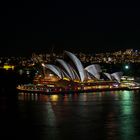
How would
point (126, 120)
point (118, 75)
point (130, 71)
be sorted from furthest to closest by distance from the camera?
point (130, 71)
point (118, 75)
point (126, 120)

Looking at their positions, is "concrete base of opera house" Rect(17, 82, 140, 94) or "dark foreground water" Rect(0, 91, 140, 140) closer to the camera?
"dark foreground water" Rect(0, 91, 140, 140)

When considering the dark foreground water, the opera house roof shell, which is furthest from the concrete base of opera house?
the dark foreground water

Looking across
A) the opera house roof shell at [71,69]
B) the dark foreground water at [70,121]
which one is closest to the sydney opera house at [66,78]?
the opera house roof shell at [71,69]

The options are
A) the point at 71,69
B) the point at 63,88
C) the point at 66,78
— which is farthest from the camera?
the point at 66,78

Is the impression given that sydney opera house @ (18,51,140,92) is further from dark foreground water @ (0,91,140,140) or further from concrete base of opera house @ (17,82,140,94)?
dark foreground water @ (0,91,140,140)

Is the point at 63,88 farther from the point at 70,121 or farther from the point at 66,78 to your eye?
the point at 70,121

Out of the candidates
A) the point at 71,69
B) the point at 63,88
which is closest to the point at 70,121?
the point at 63,88

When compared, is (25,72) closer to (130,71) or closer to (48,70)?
(130,71)

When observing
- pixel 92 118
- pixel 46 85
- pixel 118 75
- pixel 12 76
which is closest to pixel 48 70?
pixel 46 85
